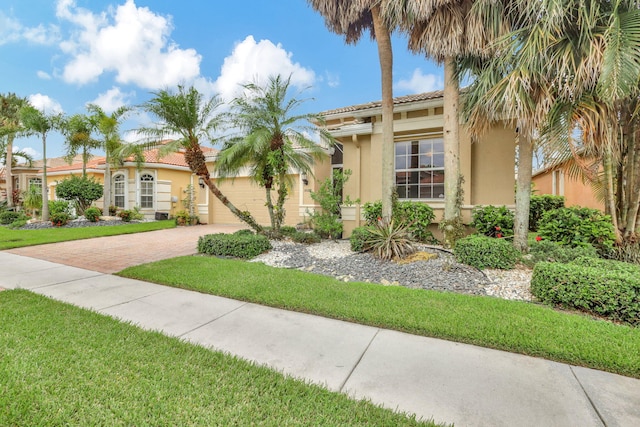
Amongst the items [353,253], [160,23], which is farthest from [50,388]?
[160,23]

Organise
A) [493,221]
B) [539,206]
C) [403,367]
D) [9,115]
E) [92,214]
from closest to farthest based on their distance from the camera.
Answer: [403,367]
[493,221]
[539,206]
[92,214]
[9,115]

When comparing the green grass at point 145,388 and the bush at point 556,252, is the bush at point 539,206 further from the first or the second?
the green grass at point 145,388

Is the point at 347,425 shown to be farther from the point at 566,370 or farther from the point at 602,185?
the point at 602,185

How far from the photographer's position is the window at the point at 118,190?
19391 millimetres

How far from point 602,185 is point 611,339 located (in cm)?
517

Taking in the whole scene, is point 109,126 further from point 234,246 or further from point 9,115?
point 234,246

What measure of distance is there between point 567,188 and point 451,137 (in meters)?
12.7

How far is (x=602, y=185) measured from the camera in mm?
6816

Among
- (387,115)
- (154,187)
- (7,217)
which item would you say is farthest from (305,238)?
(7,217)

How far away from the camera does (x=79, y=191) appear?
16.6 meters

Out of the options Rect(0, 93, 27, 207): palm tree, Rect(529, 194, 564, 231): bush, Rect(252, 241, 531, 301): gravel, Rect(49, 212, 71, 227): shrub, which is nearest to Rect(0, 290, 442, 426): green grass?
Rect(252, 241, 531, 301): gravel

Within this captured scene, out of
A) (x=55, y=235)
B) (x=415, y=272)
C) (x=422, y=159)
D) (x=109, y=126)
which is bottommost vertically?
(x=415, y=272)

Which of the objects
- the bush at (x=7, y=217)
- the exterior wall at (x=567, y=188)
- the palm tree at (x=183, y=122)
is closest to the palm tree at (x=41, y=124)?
the bush at (x=7, y=217)

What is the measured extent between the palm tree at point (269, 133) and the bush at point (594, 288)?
23.1 feet
